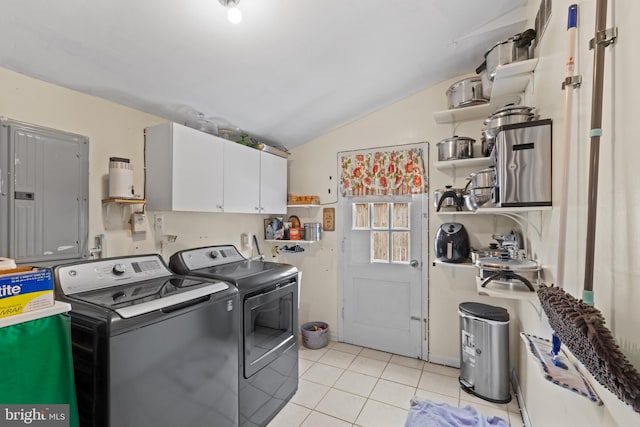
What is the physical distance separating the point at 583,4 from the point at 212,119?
7.97 feet

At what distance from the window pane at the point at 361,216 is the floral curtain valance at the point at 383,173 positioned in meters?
0.14

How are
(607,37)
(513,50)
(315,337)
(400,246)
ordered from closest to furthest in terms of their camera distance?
(607,37), (513,50), (400,246), (315,337)

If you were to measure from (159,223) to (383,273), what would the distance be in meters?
2.23

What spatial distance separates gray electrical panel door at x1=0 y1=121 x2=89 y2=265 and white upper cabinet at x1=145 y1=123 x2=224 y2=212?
0.41 metres

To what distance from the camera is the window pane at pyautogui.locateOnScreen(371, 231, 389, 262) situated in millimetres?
3174

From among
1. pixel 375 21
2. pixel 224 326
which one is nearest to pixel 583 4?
pixel 375 21

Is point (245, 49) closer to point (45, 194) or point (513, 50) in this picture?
point (45, 194)

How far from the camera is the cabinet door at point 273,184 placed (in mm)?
3072

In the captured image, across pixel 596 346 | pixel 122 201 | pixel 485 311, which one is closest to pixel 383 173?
pixel 485 311

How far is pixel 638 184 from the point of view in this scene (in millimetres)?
677

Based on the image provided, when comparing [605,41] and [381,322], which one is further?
[381,322]

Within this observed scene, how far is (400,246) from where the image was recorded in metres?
3.11

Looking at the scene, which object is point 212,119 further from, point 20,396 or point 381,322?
point 381,322

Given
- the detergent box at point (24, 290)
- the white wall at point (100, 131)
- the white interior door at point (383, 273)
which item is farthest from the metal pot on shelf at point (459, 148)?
the detergent box at point (24, 290)
